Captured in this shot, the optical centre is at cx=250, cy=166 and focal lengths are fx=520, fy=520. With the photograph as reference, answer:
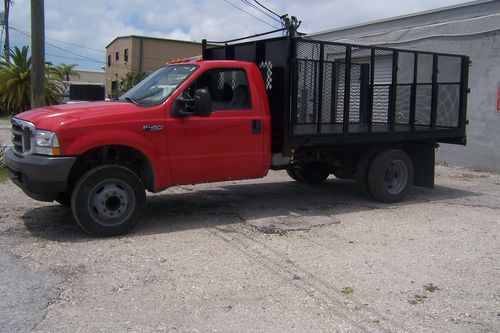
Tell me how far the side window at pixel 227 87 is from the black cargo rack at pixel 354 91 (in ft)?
1.68

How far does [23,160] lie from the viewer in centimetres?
609

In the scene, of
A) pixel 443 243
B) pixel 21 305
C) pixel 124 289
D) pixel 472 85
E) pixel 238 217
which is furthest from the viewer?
pixel 472 85

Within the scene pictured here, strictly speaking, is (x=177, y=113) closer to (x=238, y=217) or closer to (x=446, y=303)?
(x=238, y=217)

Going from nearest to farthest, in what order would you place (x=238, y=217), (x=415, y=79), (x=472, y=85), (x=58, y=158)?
(x=58, y=158) < (x=238, y=217) < (x=415, y=79) < (x=472, y=85)

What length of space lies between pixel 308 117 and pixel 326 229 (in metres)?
1.79

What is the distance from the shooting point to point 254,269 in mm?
5309

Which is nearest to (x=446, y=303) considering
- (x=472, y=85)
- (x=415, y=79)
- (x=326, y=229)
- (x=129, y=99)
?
(x=326, y=229)

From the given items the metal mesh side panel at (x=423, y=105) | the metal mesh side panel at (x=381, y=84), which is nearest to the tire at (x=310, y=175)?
the metal mesh side panel at (x=381, y=84)

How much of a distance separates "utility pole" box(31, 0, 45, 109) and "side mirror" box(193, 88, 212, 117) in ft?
17.4

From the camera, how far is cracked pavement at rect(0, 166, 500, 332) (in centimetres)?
417

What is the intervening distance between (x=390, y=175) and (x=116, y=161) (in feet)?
15.8

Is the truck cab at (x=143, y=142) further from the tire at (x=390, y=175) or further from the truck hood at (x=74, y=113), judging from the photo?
the tire at (x=390, y=175)

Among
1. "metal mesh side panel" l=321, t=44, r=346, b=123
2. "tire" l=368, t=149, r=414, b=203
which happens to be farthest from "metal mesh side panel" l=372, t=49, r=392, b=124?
"metal mesh side panel" l=321, t=44, r=346, b=123

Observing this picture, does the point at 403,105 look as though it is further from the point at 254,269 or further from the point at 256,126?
the point at 254,269
